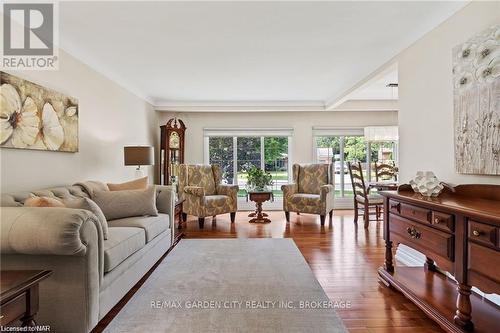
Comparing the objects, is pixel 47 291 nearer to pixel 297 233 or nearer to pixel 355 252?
pixel 355 252

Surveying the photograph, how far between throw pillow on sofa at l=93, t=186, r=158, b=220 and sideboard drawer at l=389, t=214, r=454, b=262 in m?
2.41

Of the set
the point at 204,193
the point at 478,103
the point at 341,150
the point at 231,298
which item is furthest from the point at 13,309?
the point at 341,150

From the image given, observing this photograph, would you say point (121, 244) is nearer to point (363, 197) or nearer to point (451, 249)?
point (451, 249)

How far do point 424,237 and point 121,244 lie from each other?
222 cm

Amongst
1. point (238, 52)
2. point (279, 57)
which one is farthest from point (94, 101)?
point (279, 57)

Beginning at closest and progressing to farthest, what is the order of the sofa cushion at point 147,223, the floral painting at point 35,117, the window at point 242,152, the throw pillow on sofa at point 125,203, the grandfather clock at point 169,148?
the floral painting at point 35,117, the sofa cushion at point 147,223, the throw pillow on sofa at point 125,203, the grandfather clock at point 169,148, the window at point 242,152

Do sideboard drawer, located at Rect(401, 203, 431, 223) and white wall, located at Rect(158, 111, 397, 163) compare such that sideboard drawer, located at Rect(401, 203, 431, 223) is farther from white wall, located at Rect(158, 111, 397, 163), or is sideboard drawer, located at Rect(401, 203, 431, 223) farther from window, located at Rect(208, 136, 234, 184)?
window, located at Rect(208, 136, 234, 184)

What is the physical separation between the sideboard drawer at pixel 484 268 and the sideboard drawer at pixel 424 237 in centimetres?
15

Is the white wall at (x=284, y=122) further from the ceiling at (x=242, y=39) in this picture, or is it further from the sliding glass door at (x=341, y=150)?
the ceiling at (x=242, y=39)

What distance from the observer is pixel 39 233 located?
1.56 meters

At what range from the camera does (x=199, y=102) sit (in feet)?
19.3

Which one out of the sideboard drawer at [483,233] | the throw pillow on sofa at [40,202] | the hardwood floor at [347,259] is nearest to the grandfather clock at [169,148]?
the hardwood floor at [347,259]

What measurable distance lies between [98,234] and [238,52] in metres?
2.46

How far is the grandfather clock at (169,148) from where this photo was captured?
5.60m
